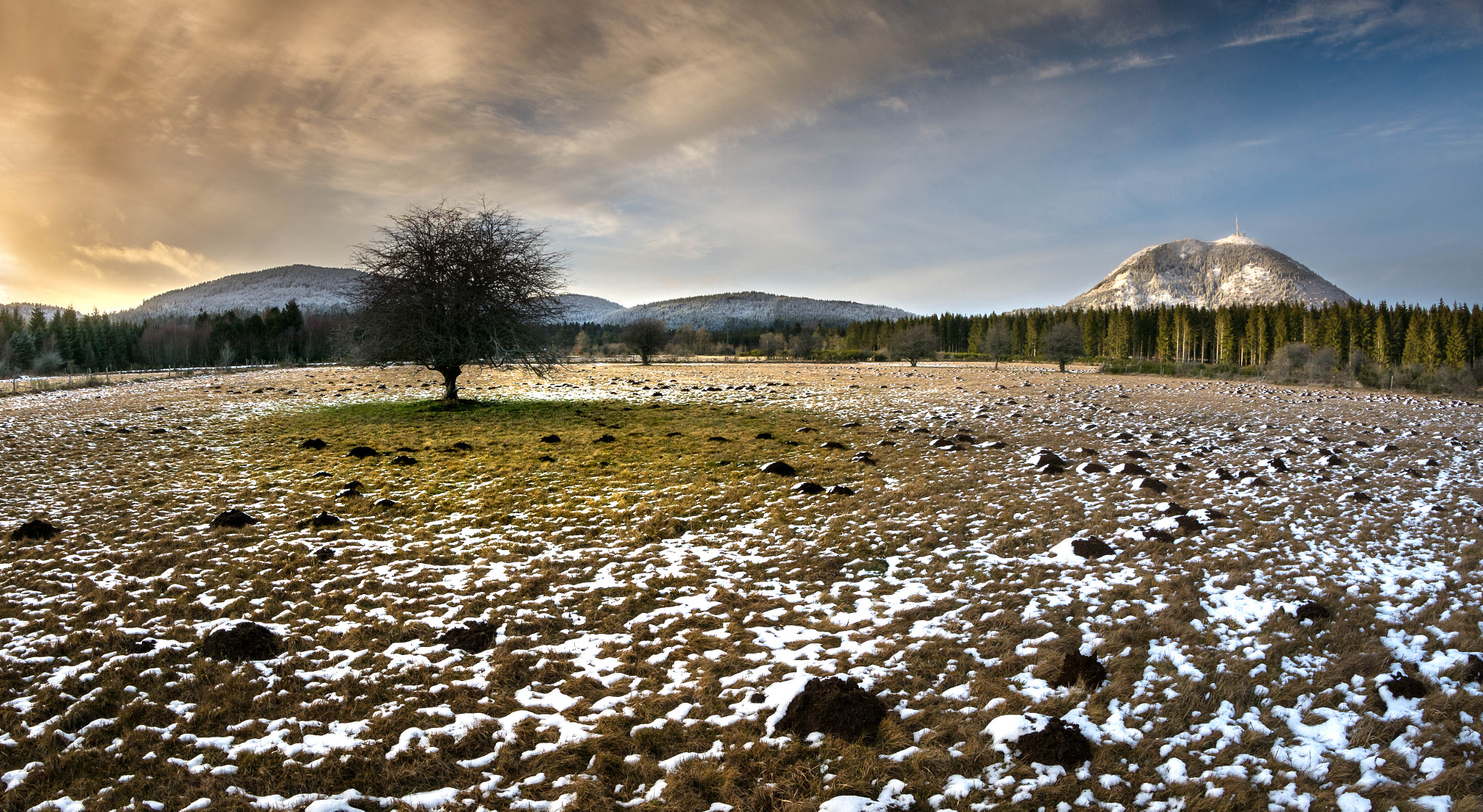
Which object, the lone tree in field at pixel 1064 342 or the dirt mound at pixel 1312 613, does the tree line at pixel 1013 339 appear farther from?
the dirt mound at pixel 1312 613

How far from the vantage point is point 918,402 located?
98.8 feet

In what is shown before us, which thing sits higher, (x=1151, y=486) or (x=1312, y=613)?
(x=1151, y=486)

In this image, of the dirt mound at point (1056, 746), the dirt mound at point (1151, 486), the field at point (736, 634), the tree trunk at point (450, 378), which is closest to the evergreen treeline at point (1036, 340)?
the tree trunk at point (450, 378)

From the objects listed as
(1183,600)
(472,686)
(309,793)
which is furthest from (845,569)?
(309,793)

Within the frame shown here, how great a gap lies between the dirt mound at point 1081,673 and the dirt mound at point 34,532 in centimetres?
1519

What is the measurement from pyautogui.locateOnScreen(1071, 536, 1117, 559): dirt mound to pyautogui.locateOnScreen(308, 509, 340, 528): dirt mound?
12.7m

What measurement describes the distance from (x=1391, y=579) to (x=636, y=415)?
21752 millimetres

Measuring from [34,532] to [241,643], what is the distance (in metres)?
7.33

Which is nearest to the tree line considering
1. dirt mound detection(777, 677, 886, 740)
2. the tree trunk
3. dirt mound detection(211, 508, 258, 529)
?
the tree trunk

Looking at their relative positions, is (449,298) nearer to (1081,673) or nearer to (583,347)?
(1081,673)

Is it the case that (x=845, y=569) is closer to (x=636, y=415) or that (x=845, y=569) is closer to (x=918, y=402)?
(x=636, y=415)

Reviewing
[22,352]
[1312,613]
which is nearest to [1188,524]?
[1312,613]

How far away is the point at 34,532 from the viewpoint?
9.95 meters

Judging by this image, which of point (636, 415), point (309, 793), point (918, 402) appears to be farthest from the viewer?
point (918, 402)
